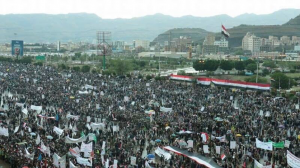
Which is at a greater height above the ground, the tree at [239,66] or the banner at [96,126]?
the tree at [239,66]

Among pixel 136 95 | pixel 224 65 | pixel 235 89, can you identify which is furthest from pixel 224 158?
→ pixel 224 65

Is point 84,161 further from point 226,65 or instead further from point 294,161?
point 226,65

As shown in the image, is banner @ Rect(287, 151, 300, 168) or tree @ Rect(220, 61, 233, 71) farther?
tree @ Rect(220, 61, 233, 71)

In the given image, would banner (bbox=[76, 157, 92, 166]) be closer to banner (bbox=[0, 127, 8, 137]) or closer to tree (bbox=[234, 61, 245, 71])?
banner (bbox=[0, 127, 8, 137])

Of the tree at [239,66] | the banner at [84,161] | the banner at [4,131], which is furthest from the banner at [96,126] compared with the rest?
the tree at [239,66]

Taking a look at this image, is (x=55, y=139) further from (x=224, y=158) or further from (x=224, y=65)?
(x=224, y=65)

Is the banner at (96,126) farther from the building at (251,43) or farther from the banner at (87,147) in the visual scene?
the building at (251,43)

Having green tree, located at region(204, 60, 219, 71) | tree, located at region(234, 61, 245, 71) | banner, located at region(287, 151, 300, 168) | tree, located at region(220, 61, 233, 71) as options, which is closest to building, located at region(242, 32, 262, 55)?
tree, located at region(234, 61, 245, 71)

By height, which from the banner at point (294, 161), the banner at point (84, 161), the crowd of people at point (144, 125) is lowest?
the crowd of people at point (144, 125)
